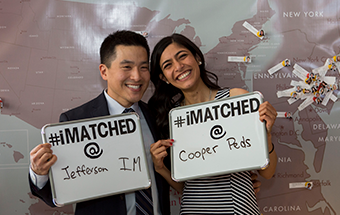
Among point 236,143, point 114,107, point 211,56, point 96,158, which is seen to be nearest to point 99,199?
point 96,158

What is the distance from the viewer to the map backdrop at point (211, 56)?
211cm

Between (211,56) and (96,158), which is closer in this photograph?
(96,158)

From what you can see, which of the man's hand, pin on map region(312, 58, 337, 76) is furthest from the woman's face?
pin on map region(312, 58, 337, 76)

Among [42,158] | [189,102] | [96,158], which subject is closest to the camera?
[42,158]

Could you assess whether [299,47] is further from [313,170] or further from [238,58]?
[313,170]

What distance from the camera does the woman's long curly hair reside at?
1712 mm

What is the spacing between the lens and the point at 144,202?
144 cm

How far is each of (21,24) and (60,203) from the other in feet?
5.57

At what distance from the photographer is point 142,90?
60.9 inches

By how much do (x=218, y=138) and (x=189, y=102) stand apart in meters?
0.45

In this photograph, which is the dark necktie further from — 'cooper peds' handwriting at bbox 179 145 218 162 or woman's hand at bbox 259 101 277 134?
woman's hand at bbox 259 101 277 134

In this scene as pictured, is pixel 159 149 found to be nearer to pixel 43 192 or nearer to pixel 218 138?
pixel 218 138

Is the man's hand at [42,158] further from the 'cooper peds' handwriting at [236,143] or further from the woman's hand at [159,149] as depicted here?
the 'cooper peds' handwriting at [236,143]

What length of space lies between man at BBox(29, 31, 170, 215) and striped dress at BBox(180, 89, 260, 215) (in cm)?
21
